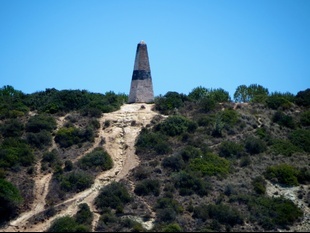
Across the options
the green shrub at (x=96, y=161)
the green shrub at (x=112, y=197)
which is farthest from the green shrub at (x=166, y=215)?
the green shrub at (x=96, y=161)

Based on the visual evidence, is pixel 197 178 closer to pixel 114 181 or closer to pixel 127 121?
pixel 114 181

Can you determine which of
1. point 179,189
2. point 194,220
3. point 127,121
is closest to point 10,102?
point 127,121

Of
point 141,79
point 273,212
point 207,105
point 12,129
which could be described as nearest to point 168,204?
point 273,212

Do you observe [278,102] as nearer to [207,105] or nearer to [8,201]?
[207,105]

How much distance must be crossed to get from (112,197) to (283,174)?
488 inches

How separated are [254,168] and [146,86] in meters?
15.4

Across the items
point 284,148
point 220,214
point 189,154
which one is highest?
point 284,148

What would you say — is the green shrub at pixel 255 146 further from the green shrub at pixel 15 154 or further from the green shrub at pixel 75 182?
the green shrub at pixel 15 154

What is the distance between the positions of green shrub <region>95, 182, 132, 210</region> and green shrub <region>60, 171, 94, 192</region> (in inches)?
72.6

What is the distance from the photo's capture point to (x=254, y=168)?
46.1 metres

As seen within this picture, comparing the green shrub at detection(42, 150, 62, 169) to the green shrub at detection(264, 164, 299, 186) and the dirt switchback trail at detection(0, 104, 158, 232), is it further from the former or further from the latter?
the green shrub at detection(264, 164, 299, 186)

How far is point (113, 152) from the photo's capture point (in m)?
49.5

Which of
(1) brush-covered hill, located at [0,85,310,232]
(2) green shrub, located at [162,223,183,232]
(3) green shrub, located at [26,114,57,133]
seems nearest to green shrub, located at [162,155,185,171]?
(1) brush-covered hill, located at [0,85,310,232]

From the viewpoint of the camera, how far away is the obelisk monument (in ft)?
188
